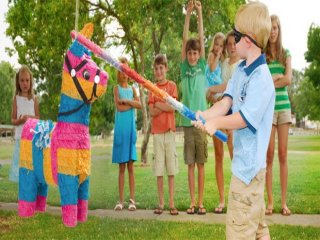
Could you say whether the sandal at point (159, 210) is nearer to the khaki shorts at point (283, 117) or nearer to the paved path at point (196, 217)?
the paved path at point (196, 217)

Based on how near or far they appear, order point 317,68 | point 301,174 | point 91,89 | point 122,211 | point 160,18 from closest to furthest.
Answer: point 91,89
point 122,211
point 160,18
point 301,174
point 317,68

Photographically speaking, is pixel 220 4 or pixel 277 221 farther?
pixel 220 4

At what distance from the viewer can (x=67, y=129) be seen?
6.49 ft

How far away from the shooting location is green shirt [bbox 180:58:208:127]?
2.74 m

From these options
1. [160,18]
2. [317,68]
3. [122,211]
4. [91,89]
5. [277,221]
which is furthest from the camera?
[317,68]

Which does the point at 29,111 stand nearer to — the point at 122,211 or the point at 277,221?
the point at 122,211

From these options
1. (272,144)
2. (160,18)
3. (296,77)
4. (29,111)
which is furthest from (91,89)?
(296,77)

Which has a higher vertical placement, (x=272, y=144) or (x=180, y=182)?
Answer: (x=272, y=144)

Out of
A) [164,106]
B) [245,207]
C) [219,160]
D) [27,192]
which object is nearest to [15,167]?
[27,192]

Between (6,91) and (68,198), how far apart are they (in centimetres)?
227

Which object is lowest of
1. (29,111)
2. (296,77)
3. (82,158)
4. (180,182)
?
(180,182)

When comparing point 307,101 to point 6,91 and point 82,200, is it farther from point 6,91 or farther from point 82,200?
point 82,200

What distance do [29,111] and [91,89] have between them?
947 millimetres

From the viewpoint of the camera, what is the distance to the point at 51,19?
4645mm
